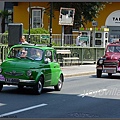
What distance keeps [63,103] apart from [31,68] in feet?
7.59

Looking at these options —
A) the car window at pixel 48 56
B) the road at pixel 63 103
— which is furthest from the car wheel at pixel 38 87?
the car window at pixel 48 56

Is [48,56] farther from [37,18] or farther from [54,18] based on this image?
[54,18]

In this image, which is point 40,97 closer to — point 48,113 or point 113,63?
point 48,113

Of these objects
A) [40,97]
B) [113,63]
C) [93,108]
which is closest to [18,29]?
[113,63]

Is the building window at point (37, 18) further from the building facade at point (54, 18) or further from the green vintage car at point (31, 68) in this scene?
the green vintage car at point (31, 68)

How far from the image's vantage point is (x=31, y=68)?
56.0 ft

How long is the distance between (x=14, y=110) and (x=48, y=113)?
969 millimetres

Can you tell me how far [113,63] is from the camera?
87.5 feet

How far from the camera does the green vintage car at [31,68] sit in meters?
17.1

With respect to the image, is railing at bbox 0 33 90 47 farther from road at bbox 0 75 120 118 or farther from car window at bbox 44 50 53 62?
car window at bbox 44 50 53 62

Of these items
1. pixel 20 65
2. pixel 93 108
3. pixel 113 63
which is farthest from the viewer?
pixel 113 63

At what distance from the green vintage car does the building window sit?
1280 inches

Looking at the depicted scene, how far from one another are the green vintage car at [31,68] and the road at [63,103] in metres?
0.44

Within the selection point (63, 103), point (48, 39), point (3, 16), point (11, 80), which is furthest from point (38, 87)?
point (3, 16)
